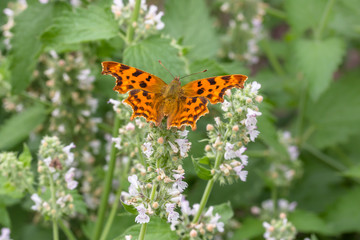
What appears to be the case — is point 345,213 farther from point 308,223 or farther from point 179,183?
point 179,183

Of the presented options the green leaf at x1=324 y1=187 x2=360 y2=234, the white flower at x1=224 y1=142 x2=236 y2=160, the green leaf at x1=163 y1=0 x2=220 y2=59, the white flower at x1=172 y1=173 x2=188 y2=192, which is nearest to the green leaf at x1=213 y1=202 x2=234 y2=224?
the white flower at x1=224 y1=142 x2=236 y2=160

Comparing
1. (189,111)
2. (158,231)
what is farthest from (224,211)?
(189,111)

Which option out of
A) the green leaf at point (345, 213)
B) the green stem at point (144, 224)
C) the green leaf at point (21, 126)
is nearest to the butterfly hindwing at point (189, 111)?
the green stem at point (144, 224)

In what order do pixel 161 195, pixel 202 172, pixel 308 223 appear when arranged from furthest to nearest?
pixel 308 223 → pixel 202 172 → pixel 161 195

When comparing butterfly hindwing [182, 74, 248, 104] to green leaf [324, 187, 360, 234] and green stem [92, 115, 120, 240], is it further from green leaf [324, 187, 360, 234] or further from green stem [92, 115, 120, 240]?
green leaf [324, 187, 360, 234]

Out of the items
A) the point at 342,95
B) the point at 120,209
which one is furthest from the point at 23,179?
the point at 342,95

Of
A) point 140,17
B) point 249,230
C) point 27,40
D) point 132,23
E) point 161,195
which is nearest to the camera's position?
point 161,195
